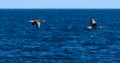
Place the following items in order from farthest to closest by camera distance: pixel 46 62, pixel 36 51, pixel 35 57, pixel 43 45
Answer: pixel 43 45
pixel 36 51
pixel 35 57
pixel 46 62

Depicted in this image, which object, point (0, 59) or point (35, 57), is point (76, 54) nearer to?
point (35, 57)

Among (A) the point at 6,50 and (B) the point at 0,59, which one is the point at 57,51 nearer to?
(A) the point at 6,50

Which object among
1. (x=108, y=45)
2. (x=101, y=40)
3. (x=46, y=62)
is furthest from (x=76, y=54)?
(x=101, y=40)

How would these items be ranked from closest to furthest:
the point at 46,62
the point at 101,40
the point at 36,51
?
the point at 46,62 < the point at 36,51 < the point at 101,40

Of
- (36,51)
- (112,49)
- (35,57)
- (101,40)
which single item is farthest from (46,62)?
(101,40)

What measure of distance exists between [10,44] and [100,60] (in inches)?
658

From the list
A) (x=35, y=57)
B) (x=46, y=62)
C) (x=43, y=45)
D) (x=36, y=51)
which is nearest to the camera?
(x=46, y=62)

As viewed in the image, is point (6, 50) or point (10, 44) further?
point (10, 44)

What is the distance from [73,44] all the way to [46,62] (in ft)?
52.7

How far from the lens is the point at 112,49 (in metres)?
53.3

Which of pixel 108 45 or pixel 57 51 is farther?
pixel 108 45

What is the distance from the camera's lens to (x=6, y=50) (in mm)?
51688

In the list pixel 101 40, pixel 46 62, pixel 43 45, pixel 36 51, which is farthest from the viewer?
pixel 101 40

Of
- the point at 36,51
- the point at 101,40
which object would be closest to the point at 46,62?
the point at 36,51
